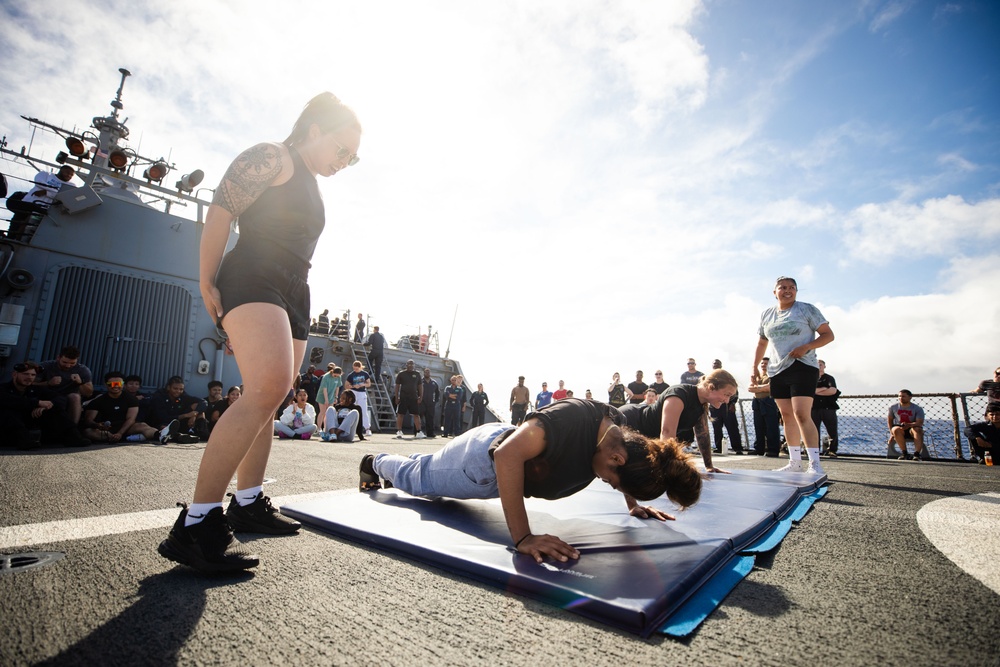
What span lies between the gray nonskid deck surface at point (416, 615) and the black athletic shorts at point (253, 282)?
3.11ft

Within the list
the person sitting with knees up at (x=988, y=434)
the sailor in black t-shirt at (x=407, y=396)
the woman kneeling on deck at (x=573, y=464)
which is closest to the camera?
the woman kneeling on deck at (x=573, y=464)

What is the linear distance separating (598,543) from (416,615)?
834mm

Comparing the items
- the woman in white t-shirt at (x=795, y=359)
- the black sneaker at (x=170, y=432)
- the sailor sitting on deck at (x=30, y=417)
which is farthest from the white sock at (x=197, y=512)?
the black sneaker at (x=170, y=432)

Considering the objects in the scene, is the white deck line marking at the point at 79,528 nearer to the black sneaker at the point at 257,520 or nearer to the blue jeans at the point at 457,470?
the black sneaker at the point at 257,520

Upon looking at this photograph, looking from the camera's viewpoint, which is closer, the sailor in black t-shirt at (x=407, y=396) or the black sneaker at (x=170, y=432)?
the black sneaker at (x=170, y=432)

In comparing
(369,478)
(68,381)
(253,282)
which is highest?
(253,282)

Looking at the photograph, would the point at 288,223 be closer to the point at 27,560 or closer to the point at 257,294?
the point at 257,294

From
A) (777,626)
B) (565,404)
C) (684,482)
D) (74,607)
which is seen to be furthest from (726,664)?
(74,607)

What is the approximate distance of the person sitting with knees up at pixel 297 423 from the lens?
8836mm

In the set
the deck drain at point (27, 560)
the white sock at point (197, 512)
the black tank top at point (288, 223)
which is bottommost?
the deck drain at point (27, 560)

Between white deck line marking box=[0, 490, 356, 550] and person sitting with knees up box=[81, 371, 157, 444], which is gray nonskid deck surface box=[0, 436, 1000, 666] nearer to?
white deck line marking box=[0, 490, 356, 550]

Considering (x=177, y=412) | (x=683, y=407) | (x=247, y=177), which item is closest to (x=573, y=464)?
(x=247, y=177)

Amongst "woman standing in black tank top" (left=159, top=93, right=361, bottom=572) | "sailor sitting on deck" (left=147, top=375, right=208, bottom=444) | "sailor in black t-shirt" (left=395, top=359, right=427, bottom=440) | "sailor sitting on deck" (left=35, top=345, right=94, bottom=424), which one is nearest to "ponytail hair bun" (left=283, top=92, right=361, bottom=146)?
"woman standing in black tank top" (left=159, top=93, right=361, bottom=572)

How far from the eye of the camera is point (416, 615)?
123 centimetres
